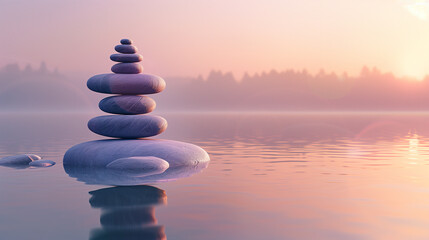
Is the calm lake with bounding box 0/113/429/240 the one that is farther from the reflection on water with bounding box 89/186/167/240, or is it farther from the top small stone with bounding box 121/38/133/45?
the top small stone with bounding box 121/38/133/45

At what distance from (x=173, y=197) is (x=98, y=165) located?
6.92m

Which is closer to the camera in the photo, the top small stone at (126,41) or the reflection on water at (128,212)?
the reflection on water at (128,212)

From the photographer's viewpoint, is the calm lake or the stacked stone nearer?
the calm lake

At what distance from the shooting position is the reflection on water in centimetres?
812

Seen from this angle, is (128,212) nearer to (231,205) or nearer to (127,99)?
(231,205)

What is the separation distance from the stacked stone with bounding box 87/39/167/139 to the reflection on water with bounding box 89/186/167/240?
6.61 meters

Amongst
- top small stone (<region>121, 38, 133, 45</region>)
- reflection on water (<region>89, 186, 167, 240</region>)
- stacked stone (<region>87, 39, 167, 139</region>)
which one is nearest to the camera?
reflection on water (<region>89, 186, 167, 240</region>)

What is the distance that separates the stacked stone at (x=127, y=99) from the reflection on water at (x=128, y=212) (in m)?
6.61

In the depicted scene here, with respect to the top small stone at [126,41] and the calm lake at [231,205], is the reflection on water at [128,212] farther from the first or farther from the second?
the top small stone at [126,41]

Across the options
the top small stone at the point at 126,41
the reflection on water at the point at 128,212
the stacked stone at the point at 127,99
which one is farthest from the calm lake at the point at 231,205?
the top small stone at the point at 126,41

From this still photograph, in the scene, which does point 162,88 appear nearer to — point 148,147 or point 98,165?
point 148,147

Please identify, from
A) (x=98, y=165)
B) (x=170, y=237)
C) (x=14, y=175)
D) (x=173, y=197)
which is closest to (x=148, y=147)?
(x=98, y=165)

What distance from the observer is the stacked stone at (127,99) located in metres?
19.2

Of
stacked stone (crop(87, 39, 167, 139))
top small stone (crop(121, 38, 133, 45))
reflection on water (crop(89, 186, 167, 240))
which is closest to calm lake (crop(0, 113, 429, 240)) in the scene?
reflection on water (crop(89, 186, 167, 240))
